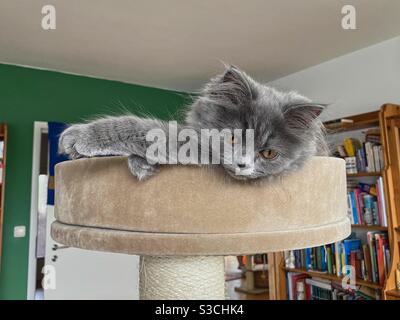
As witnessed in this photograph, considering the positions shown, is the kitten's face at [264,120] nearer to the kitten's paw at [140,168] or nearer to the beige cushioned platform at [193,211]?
the beige cushioned platform at [193,211]

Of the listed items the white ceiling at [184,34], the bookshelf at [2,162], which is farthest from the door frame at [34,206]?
the white ceiling at [184,34]

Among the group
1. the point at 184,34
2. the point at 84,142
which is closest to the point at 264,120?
the point at 84,142

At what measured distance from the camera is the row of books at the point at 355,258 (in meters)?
2.04

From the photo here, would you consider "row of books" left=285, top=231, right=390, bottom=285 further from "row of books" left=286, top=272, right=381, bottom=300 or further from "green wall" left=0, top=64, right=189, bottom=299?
"green wall" left=0, top=64, right=189, bottom=299

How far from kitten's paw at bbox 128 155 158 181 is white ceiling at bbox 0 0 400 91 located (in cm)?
148

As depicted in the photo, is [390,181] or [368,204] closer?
[390,181]

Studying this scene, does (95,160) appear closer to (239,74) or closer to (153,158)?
(153,158)

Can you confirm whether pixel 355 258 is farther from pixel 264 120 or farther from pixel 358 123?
pixel 264 120

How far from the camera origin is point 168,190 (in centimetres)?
55

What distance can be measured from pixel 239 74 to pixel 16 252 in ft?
8.54

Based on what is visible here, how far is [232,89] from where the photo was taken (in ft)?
2.06

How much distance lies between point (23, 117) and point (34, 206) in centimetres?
73

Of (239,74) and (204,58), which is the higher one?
(204,58)
